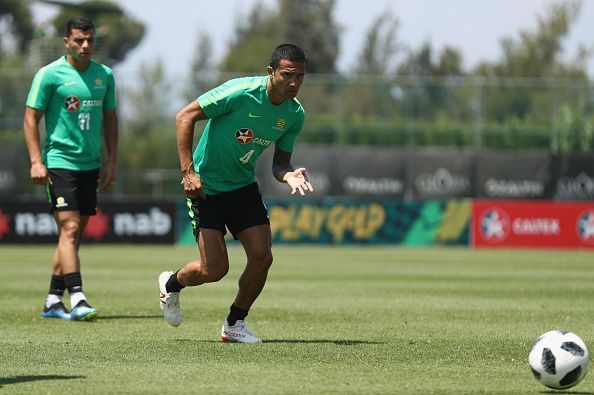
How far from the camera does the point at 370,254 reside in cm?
2734

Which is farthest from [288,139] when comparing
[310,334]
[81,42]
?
[81,42]

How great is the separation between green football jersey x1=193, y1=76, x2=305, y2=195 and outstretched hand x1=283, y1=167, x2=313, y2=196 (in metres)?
0.38

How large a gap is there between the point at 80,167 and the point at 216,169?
2.38 metres

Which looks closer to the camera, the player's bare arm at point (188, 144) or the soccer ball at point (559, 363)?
the soccer ball at point (559, 363)

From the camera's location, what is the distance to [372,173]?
38.9 m

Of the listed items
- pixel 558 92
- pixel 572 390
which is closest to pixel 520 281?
pixel 572 390

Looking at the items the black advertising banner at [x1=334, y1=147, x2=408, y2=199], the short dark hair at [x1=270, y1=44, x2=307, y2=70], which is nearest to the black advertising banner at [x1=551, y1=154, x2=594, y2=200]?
the black advertising banner at [x1=334, y1=147, x2=408, y2=199]

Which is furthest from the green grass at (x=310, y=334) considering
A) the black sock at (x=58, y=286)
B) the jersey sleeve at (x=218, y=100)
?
the jersey sleeve at (x=218, y=100)

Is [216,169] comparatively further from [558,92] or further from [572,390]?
[558,92]

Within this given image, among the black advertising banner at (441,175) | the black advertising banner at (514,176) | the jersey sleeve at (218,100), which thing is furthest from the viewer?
the black advertising banner at (441,175)

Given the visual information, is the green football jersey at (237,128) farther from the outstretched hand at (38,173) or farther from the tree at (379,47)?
the tree at (379,47)

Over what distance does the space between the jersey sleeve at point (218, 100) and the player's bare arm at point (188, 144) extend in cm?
5

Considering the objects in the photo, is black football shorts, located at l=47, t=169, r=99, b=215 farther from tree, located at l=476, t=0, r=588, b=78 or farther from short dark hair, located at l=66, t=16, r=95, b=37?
tree, located at l=476, t=0, r=588, b=78

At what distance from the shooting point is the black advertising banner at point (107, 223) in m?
30.1
